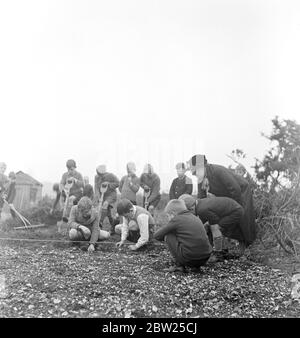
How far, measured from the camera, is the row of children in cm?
300

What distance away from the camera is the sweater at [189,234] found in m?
2.96

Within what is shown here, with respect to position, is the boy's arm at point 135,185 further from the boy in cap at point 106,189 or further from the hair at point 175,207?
the hair at point 175,207

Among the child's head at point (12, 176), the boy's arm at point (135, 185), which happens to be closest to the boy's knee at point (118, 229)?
the boy's arm at point (135, 185)

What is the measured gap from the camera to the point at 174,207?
3078 mm

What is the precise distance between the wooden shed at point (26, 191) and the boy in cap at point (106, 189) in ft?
1.66

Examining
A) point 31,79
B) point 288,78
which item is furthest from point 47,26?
point 288,78

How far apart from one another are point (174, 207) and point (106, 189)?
75 cm

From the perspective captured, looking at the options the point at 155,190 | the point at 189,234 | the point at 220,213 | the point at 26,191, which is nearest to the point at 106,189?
the point at 155,190

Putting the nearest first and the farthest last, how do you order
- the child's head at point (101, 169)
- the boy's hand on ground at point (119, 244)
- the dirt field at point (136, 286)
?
the dirt field at point (136, 286)
the child's head at point (101, 169)
the boy's hand on ground at point (119, 244)

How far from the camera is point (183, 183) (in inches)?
125

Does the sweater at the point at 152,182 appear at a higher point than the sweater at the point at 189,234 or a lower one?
higher

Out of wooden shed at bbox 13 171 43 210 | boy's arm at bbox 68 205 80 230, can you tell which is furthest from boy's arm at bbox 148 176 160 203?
wooden shed at bbox 13 171 43 210

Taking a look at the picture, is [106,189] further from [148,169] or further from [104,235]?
[148,169]
